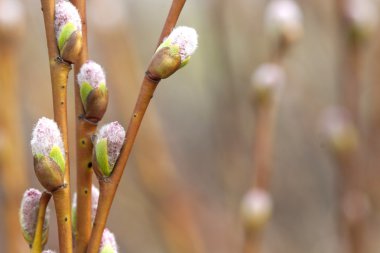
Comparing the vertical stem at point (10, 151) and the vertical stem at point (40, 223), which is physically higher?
the vertical stem at point (40, 223)

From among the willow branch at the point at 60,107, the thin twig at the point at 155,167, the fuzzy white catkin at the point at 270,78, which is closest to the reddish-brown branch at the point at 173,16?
the willow branch at the point at 60,107

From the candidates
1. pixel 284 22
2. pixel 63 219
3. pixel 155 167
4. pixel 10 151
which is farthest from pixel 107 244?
pixel 155 167

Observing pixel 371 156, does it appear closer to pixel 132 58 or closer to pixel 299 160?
pixel 299 160

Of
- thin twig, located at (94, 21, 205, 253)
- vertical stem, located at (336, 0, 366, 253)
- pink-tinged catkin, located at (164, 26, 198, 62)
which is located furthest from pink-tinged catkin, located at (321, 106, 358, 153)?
pink-tinged catkin, located at (164, 26, 198, 62)

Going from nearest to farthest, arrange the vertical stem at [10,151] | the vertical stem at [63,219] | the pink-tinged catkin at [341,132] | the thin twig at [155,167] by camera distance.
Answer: the vertical stem at [63,219], the vertical stem at [10,151], the pink-tinged catkin at [341,132], the thin twig at [155,167]

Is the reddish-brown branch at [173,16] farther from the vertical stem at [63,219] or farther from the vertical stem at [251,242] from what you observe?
the vertical stem at [251,242]

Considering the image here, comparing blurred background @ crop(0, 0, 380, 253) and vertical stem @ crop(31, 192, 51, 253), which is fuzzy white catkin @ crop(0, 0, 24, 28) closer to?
blurred background @ crop(0, 0, 380, 253)
